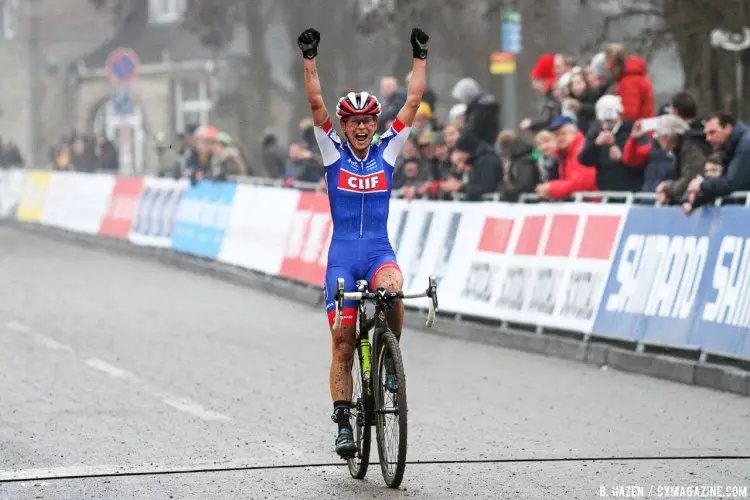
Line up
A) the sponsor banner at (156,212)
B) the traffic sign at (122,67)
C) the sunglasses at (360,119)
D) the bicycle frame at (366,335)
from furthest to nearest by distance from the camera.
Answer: the traffic sign at (122,67)
the sponsor banner at (156,212)
the sunglasses at (360,119)
the bicycle frame at (366,335)

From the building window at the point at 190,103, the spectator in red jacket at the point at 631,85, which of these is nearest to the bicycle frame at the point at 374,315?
the spectator in red jacket at the point at 631,85

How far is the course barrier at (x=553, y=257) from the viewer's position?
1362 cm

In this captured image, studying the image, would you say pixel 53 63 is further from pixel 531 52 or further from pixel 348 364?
pixel 348 364

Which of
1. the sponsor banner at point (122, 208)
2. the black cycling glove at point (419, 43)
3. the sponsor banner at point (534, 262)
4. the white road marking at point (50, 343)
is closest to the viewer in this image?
the black cycling glove at point (419, 43)

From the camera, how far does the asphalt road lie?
29.9 ft

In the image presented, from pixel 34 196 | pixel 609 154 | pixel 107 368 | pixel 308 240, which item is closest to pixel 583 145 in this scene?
pixel 609 154

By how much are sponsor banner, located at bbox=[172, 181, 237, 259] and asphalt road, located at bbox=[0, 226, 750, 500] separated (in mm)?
6050

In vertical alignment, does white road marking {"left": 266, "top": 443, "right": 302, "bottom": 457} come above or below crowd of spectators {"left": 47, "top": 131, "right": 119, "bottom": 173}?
below

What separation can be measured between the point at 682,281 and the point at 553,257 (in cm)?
230

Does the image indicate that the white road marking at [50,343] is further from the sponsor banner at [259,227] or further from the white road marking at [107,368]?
the sponsor banner at [259,227]

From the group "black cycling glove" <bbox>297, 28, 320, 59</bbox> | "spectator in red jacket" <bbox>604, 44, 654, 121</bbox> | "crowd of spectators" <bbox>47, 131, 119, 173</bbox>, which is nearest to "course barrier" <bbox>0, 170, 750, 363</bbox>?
"spectator in red jacket" <bbox>604, 44, 654, 121</bbox>

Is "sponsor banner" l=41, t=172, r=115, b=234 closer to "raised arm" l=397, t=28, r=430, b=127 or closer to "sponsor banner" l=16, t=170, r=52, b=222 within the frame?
"sponsor banner" l=16, t=170, r=52, b=222

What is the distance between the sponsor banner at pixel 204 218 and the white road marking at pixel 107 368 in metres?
10.4

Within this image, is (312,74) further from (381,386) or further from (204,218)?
(204,218)
